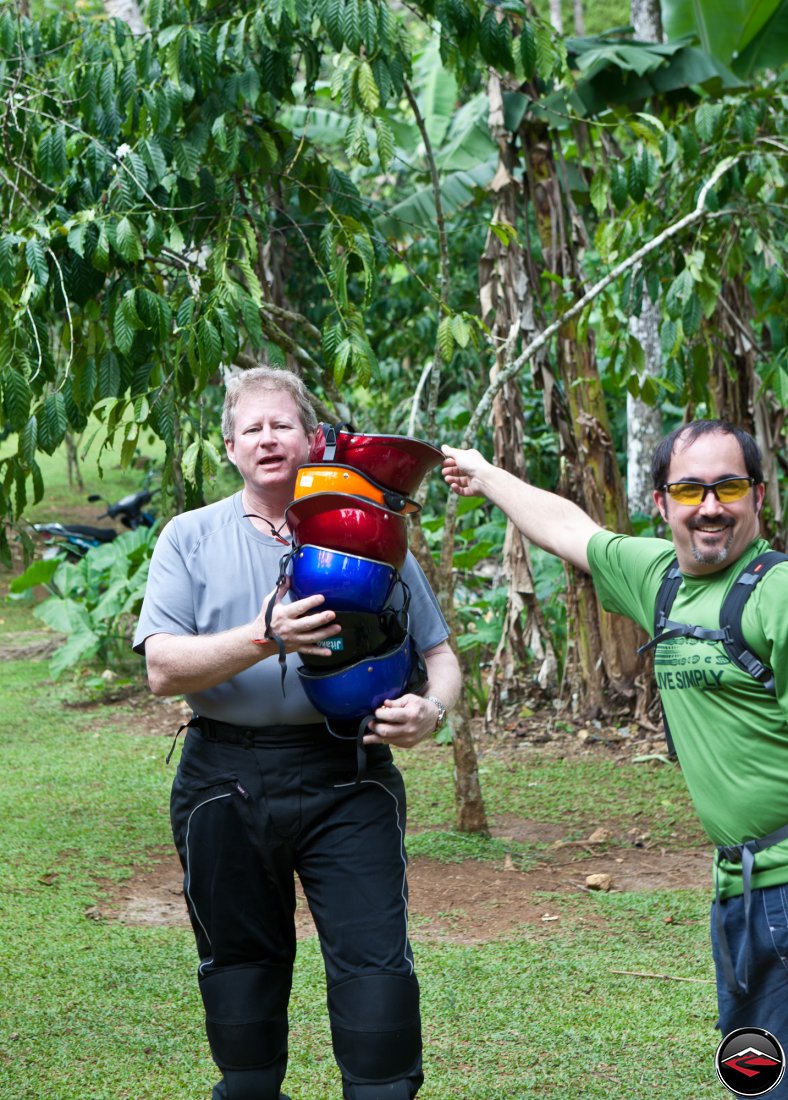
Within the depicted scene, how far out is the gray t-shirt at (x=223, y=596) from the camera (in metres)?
2.88

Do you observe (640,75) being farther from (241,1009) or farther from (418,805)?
(241,1009)

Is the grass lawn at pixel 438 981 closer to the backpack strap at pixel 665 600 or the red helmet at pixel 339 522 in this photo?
the backpack strap at pixel 665 600

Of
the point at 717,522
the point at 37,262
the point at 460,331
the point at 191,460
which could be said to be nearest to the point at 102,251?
the point at 37,262

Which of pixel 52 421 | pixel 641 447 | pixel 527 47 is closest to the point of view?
pixel 52 421

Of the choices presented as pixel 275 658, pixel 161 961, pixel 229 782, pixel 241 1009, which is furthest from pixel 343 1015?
pixel 161 961

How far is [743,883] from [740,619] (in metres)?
0.53

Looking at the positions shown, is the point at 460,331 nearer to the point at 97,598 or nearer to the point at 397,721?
the point at 397,721

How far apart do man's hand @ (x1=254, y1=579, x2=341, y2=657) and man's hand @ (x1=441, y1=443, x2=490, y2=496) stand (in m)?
0.75

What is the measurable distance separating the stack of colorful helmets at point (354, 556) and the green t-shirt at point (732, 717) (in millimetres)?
613

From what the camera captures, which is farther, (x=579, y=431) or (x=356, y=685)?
(x=579, y=431)

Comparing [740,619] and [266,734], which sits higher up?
[740,619]

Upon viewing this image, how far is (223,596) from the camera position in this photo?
294 cm

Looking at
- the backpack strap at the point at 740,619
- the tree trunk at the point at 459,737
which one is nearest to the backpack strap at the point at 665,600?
the backpack strap at the point at 740,619

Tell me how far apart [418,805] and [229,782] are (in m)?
3.92
